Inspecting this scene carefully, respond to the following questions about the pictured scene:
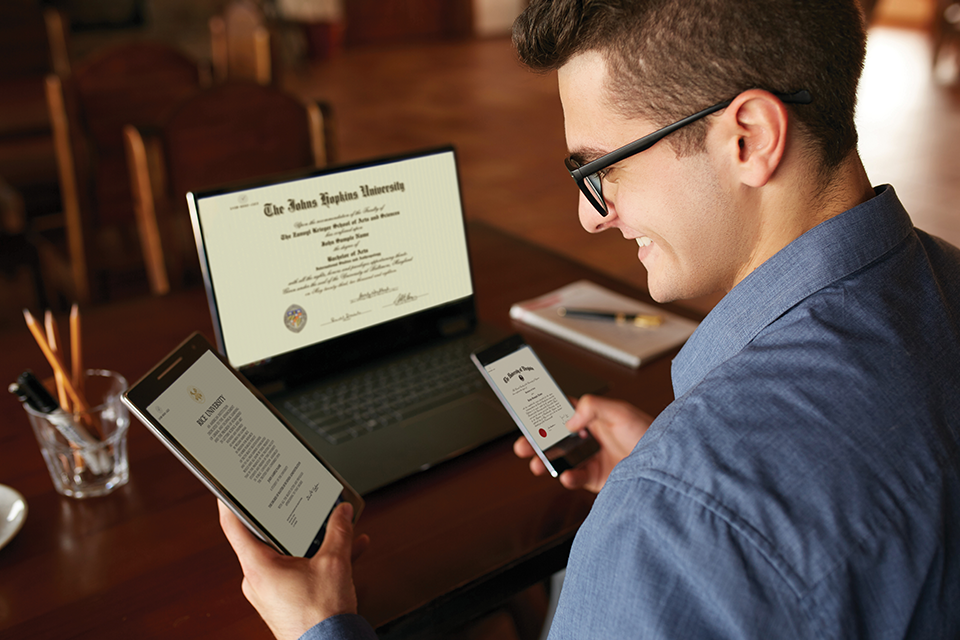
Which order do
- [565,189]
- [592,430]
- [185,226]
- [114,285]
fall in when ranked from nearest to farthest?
[592,430] → [185,226] → [114,285] → [565,189]

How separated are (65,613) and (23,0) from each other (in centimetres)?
469

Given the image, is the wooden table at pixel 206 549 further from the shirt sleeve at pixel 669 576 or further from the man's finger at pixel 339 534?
the shirt sleeve at pixel 669 576

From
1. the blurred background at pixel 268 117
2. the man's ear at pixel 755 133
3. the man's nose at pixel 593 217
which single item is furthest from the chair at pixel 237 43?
the man's ear at pixel 755 133

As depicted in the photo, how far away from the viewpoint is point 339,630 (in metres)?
0.67

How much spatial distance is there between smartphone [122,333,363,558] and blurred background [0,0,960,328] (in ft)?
1.51

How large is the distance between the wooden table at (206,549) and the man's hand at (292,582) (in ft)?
0.13

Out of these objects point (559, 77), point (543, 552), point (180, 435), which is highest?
point (559, 77)

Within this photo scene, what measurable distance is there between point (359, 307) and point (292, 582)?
502mm

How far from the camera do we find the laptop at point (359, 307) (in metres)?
0.98

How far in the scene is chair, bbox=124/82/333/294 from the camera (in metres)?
1.69

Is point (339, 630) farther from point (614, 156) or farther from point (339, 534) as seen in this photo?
point (614, 156)

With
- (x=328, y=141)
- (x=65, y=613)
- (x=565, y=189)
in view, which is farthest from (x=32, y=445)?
(x=565, y=189)

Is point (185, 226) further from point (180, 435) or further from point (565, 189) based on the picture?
point (565, 189)

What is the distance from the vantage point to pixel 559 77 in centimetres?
77
